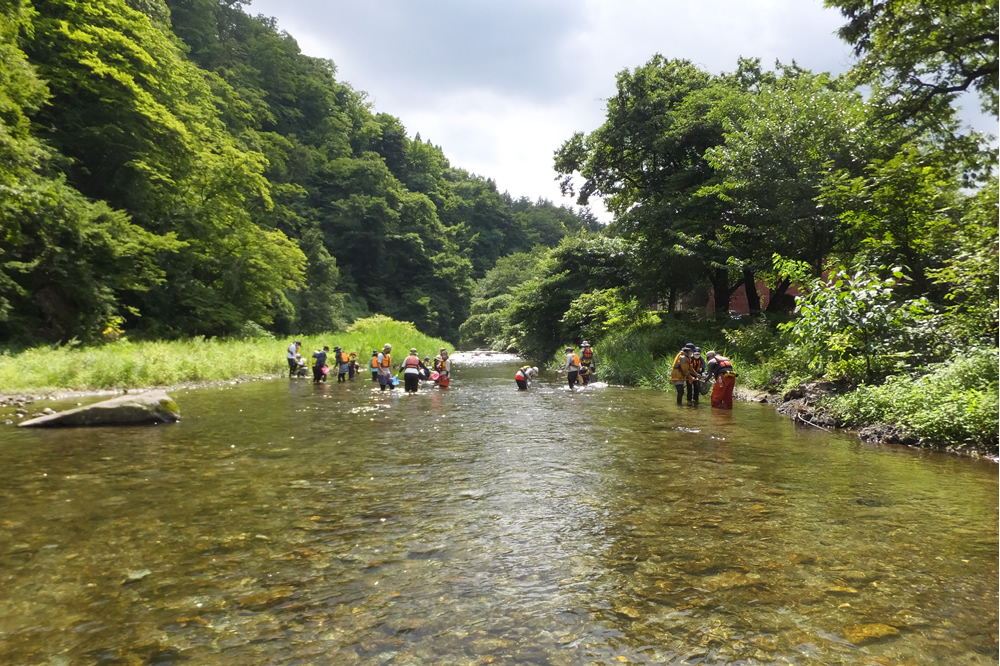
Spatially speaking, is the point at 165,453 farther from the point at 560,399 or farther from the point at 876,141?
the point at 876,141

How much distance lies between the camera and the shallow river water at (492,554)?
10.3 ft

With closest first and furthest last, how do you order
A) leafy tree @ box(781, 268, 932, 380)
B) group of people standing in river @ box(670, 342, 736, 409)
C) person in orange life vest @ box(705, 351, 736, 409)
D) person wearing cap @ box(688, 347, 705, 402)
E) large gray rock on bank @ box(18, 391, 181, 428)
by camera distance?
large gray rock on bank @ box(18, 391, 181, 428)
leafy tree @ box(781, 268, 932, 380)
person in orange life vest @ box(705, 351, 736, 409)
group of people standing in river @ box(670, 342, 736, 409)
person wearing cap @ box(688, 347, 705, 402)

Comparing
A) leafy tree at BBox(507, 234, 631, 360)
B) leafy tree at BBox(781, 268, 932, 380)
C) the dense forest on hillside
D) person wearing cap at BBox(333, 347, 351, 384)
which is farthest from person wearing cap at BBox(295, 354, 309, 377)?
leafy tree at BBox(781, 268, 932, 380)

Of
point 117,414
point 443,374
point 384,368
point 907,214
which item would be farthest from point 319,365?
point 907,214

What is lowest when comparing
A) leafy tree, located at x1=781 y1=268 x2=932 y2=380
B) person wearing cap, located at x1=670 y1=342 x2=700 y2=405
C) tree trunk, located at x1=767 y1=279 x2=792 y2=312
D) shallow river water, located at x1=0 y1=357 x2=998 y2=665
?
shallow river water, located at x1=0 y1=357 x2=998 y2=665

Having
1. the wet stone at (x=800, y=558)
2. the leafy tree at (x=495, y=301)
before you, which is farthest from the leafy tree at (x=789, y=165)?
the leafy tree at (x=495, y=301)

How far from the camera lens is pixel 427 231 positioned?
71.1 m

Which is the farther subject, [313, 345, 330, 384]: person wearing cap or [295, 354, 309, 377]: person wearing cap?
[295, 354, 309, 377]: person wearing cap

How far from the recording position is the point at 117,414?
10.1m

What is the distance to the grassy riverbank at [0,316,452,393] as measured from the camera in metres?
14.6

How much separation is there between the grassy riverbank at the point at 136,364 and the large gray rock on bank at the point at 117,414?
5.78 meters

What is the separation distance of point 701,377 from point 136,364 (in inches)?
663

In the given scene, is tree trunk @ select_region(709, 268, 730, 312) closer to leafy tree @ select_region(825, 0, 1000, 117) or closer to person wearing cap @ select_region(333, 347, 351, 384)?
leafy tree @ select_region(825, 0, 1000, 117)

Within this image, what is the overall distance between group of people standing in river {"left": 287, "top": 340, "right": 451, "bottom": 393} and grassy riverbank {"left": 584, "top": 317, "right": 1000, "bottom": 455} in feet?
25.8
